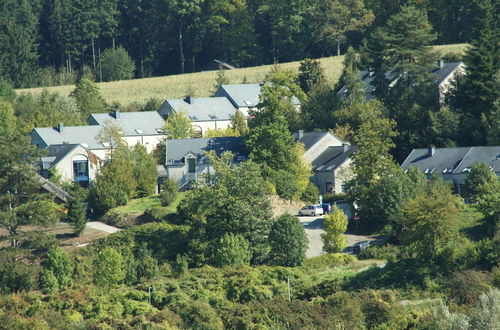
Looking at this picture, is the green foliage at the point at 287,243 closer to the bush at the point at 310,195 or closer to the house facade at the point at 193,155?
the bush at the point at 310,195

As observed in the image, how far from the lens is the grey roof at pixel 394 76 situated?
81.3 meters

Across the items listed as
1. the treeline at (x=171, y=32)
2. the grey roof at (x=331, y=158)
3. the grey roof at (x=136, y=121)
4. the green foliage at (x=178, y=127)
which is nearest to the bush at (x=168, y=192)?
the grey roof at (x=331, y=158)

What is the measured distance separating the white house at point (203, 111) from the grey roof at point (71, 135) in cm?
856

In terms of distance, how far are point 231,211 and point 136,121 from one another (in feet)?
106

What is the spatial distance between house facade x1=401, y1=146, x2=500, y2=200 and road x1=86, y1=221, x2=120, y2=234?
1904 cm

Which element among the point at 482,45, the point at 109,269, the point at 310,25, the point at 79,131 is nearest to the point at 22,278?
the point at 109,269

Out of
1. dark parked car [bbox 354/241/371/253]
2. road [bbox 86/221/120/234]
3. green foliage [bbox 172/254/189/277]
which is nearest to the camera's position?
green foliage [bbox 172/254/189/277]

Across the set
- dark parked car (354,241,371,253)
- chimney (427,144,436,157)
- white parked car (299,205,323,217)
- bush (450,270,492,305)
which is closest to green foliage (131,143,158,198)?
white parked car (299,205,323,217)

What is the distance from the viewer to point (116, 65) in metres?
130

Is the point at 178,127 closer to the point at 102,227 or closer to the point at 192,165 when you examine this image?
the point at 192,165

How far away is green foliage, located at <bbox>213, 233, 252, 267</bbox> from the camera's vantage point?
58.5 meters

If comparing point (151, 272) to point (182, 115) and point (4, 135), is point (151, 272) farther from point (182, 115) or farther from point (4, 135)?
point (182, 115)

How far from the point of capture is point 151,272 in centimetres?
5781

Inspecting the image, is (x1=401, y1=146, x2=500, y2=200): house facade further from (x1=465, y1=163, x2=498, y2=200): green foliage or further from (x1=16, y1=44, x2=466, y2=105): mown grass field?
(x1=16, y1=44, x2=466, y2=105): mown grass field
